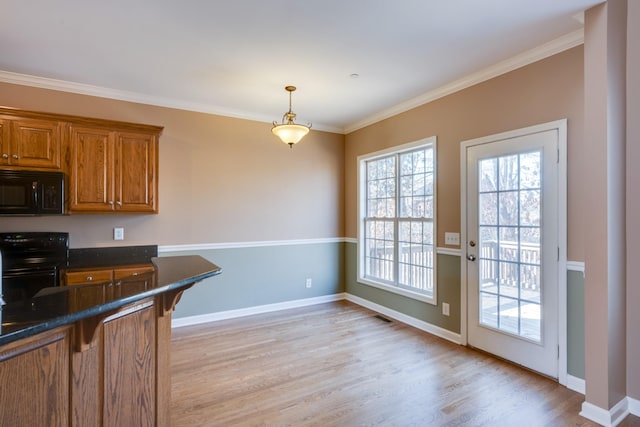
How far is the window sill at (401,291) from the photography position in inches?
153

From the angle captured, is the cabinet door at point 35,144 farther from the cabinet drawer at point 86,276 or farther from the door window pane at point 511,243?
the door window pane at point 511,243

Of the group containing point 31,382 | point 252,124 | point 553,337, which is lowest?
point 553,337

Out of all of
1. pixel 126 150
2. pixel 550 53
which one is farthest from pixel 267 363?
pixel 550 53

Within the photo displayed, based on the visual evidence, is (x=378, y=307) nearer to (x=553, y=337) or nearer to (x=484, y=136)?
(x=553, y=337)

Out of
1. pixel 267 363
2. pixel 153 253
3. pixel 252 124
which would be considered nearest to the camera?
pixel 267 363

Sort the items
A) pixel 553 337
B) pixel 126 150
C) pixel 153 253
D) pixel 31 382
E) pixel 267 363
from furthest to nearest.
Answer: pixel 153 253
pixel 126 150
pixel 267 363
pixel 553 337
pixel 31 382

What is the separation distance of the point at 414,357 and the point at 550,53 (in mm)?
2872

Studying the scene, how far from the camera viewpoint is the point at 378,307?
4.64m

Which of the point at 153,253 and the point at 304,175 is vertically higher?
the point at 304,175

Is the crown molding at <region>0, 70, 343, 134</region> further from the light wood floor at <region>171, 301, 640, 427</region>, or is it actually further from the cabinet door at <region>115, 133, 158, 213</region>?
the light wood floor at <region>171, 301, 640, 427</region>

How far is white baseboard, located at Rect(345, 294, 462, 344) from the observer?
3.60m

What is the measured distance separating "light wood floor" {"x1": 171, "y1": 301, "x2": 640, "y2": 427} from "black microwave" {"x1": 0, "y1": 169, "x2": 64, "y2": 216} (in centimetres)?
180

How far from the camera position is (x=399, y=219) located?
4414 millimetres

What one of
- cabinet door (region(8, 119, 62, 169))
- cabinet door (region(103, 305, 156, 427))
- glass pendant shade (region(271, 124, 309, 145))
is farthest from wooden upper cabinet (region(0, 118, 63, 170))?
cabinet door (region(103, 305, 156, 427))
